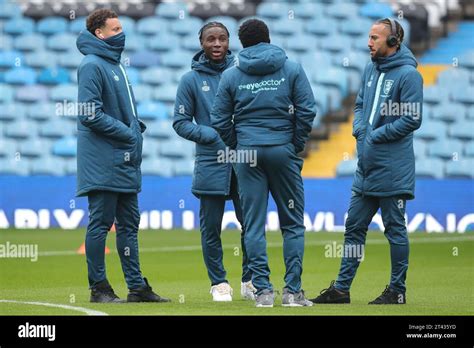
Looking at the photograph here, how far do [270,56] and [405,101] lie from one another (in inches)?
51.4

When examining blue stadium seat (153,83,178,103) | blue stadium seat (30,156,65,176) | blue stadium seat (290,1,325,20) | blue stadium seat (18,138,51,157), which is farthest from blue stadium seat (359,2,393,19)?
→ blue stadium seat (30,156,65,176)

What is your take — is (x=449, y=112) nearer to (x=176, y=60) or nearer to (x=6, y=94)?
(x=176, y=60)

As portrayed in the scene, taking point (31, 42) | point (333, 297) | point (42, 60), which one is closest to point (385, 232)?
point (333, 297)

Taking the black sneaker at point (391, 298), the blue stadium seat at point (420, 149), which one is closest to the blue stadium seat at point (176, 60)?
the blue stadium seat at point (420, 149)

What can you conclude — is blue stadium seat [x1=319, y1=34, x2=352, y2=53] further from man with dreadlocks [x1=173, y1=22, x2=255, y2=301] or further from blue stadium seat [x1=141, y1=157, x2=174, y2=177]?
man with dreadlocks [x1=173, y1=22, x2=255, y2=301]

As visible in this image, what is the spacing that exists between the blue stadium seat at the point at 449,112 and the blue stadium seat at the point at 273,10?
4.54 m

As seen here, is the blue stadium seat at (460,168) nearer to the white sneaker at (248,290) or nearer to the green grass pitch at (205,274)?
the green grass pitch at (205,274)

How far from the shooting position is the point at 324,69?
23.8m

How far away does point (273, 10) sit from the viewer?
84.8 feet

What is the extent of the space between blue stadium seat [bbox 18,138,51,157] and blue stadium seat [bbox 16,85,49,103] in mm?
1685

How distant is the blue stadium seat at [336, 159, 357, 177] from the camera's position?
20844 mm

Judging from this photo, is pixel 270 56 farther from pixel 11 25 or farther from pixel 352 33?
pixel 11 25

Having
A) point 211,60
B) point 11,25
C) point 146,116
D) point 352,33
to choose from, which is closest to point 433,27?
point 352,33

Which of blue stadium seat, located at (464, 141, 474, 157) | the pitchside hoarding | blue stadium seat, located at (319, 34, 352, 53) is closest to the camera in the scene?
the pitchside hoarding
